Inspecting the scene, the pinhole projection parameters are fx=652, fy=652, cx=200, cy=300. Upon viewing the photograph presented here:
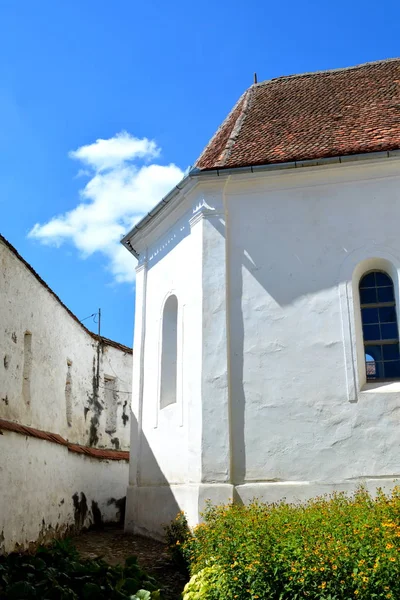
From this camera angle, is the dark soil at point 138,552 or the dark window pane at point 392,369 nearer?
the dark soil at point 138,552

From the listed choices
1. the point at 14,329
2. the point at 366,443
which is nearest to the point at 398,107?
the point at 366,443

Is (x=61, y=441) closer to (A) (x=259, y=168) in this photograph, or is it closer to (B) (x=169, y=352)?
(B) (x=169, y=352)

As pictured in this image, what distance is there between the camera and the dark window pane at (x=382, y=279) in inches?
439

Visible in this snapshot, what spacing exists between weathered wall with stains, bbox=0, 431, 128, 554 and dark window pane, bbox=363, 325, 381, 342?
600cm

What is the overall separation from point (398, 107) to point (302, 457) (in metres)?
6.98

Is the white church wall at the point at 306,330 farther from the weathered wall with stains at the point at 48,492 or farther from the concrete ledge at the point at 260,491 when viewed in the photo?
the weathered wall with stains at the point at 48,492

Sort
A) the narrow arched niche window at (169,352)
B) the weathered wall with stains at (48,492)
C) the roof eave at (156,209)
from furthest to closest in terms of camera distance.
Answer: the narrow arched niche window at (169,352)
the roof eave at (156,209)
the weathered wall with stains at (48,492)

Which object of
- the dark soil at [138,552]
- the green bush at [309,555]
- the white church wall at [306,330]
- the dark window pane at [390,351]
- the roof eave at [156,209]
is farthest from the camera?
the roof eave at [156,209]

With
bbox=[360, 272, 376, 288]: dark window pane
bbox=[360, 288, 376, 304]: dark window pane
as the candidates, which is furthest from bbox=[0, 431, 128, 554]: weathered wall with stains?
bbox=[360, 272, 376, 288]: dark window pane

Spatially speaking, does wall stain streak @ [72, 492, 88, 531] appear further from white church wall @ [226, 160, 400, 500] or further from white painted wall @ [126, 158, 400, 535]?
white church wall @ [226, 160, 400, 500]

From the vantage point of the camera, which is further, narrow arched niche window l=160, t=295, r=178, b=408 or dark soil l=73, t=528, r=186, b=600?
narrow arched niche window l=160, t=295, r=178, b=408

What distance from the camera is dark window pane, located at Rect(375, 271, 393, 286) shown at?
439 inches

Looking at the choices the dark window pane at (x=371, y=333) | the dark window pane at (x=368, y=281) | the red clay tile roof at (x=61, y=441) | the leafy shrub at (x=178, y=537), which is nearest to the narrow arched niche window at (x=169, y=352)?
the red clay tile roof at (x=61, y=441)

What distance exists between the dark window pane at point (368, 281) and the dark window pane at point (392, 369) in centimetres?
139
